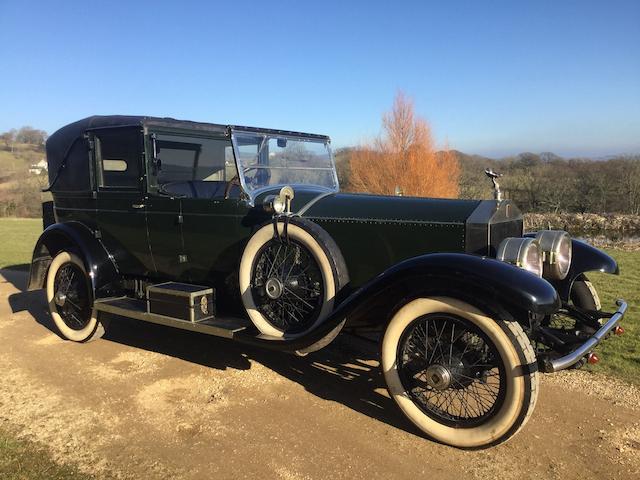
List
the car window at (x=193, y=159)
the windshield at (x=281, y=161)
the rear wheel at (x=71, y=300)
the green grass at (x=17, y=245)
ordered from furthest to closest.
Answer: the green grass at (x=17, y=245), the rear wheel at (x=71, y=300), the car window at (x=193, y=159), the windshield at (x=281, y=161)

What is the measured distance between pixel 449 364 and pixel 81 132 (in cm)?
441

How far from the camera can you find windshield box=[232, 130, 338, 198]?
4.39 metres

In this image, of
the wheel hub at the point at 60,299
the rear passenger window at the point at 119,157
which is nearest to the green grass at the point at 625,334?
the rear passenger window at the point at 119,157

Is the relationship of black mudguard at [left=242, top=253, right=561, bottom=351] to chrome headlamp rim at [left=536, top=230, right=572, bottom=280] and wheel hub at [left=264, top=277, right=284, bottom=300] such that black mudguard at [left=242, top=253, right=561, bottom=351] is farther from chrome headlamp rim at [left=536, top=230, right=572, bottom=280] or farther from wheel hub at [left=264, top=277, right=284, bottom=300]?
chrome headlamp rim at [left=536, top=230, right=572, bottom=280]

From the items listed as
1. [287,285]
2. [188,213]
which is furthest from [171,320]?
[287,285]

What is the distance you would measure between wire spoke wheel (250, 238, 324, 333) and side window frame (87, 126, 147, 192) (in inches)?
62.8

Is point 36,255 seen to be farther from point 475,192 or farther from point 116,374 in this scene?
point 475,192

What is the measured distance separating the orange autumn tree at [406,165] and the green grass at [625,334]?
47.1 feet

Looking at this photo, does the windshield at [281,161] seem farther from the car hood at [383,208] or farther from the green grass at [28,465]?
the green grass at [28,465]

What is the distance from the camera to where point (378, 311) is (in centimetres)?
349

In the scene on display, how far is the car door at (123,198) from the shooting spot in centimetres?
469

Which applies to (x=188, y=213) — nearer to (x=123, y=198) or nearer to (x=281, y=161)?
(x=123, y=198)

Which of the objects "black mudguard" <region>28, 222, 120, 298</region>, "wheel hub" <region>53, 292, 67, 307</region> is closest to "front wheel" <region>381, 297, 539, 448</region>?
"black mudguard" <region>28, 222, 120, 298</region>

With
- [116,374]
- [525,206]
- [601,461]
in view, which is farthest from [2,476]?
[525,206]
